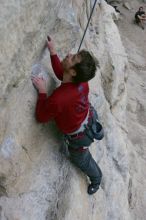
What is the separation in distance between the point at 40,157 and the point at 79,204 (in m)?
0.64

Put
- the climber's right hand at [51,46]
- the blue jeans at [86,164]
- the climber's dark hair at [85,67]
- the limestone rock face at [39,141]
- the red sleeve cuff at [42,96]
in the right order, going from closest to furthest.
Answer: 1. the limestone rock face at [39,141]
2. the climber's dark hair at [85,67]
3. the red sleeve cuff at [42,96]
4. the climber's right hand at [51,46]
5. the blue jeans at [86,164]

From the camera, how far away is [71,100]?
3855mm

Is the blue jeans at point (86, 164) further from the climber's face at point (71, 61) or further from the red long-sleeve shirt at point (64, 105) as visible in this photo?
the climber's face at point (71, 61)

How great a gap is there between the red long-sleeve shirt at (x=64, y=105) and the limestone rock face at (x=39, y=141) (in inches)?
5.0

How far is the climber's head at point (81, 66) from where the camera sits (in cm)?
373

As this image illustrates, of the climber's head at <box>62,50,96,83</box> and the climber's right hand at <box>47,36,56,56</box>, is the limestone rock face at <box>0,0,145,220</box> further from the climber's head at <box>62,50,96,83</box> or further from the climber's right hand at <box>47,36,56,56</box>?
the climber's head at <box>62,50,96,83</box>

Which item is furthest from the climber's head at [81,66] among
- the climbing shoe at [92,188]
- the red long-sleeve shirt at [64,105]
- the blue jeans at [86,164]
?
the climbing shoe at [92,188]

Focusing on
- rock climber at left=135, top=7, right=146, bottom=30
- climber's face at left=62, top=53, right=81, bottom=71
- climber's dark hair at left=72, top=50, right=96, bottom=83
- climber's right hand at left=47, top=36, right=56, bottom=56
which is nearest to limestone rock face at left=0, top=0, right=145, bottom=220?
climber's right hand at left=47, top=36, right=56, bottom=56

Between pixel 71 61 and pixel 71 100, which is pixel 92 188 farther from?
pixel 71 61

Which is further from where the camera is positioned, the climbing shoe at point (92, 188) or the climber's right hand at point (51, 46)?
the climbing shoe at point (92, 188)

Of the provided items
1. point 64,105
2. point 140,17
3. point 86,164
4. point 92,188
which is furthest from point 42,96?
point 140,17

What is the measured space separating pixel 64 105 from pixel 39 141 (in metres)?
0.53

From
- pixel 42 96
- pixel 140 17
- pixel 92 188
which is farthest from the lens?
pixel 140 17

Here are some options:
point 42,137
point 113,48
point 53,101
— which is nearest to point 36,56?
point 53,101
